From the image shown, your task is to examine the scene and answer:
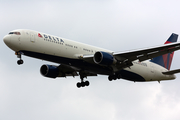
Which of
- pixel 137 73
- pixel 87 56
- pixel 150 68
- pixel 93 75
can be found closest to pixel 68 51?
pixel 87 56

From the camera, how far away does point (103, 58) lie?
112 feet

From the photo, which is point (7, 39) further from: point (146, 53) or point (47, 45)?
point (146, 53)

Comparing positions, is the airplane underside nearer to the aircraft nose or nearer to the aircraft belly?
the aircraft belly

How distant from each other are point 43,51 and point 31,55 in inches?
55.5

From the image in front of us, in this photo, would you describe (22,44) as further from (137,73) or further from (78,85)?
(137,73)

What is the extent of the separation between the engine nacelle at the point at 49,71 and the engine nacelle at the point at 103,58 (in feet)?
28.1

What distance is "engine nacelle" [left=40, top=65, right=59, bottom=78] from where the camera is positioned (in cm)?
4100

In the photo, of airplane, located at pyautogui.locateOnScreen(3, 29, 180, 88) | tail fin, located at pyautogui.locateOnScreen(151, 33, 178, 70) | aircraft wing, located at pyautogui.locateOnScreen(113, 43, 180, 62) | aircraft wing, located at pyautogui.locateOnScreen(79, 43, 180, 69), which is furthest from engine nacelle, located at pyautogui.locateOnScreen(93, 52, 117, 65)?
tail fin, located at pyautogui.locateOnScreen(151, 33, 178, 70)

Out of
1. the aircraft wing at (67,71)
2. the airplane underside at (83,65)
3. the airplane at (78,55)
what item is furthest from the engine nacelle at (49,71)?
the airplane underside at (83,65)

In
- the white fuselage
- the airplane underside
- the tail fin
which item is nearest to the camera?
the white fuselage

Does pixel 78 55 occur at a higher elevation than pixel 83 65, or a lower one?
higher

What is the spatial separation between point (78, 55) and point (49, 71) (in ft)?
24.2

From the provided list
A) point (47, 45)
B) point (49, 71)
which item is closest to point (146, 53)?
point (47, 45)

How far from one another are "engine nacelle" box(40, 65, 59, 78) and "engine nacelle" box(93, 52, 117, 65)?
8555 millimetres
